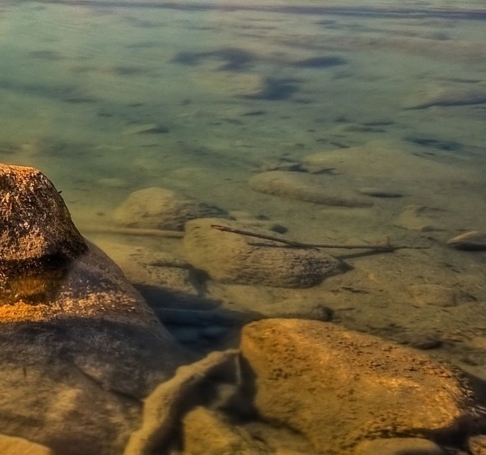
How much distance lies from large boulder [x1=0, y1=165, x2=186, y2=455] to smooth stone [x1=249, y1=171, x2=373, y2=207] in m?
1.75

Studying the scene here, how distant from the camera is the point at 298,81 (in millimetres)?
7738

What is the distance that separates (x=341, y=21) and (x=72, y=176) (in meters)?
7.85

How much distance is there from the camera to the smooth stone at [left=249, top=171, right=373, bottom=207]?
4391 millimetres

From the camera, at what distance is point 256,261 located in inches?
135

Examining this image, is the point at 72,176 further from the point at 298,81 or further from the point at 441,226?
the point at 298,81

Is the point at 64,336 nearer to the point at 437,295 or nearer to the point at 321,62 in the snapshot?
the point at 437,295

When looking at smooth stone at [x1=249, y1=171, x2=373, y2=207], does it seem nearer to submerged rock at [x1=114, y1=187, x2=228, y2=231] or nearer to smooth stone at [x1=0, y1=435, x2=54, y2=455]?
submerged rock at [x1=114, y1=187, x2=228, y2=231]

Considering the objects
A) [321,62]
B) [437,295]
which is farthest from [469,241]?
[321,62]

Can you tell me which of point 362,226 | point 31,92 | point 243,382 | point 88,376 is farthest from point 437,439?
point 31,92

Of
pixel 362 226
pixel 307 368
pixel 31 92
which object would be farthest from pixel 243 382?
pixel 31 92

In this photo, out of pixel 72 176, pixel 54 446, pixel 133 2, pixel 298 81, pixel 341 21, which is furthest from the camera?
pixel 133 2

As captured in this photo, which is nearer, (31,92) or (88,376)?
(88,376)

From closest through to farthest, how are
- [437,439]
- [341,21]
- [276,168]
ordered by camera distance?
[437,439] < [276,168] < [341,21]

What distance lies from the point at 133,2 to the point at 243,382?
11237 millimetres
